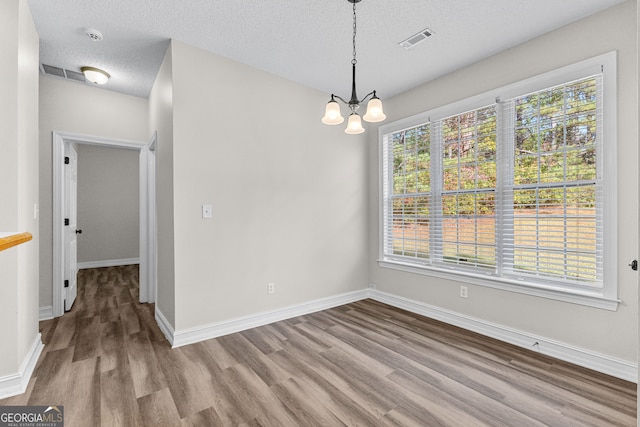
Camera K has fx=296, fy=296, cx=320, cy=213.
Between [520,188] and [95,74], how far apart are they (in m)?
4.56

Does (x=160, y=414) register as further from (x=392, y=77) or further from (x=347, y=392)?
(x=392, y=77)

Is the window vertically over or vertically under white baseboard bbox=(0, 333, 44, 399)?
over

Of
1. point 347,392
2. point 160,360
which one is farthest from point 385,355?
point 160,360

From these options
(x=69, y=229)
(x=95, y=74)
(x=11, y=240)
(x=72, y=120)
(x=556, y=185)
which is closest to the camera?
(x=11, y=240)

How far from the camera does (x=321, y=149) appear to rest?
3.79 metres

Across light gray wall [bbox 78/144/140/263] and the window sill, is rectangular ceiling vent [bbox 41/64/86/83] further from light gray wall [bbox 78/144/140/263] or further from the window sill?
the window sill

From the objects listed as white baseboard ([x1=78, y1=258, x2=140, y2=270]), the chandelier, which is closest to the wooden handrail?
the chandelier

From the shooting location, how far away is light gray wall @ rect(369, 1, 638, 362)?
2.15 m

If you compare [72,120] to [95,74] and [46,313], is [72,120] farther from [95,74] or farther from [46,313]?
[46,313]

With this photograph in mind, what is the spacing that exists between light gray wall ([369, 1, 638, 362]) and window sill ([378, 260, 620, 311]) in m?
0.05

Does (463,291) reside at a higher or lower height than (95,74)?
lower

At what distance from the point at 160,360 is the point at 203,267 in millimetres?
828

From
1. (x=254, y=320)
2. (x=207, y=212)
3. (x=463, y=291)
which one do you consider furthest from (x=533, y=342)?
(x=207, y=212)

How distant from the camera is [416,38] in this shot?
2668 mm
